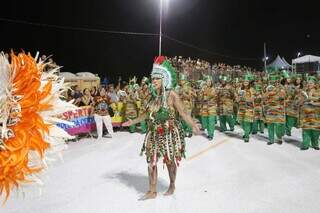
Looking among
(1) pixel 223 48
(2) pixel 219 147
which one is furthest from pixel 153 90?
(1) pixel 223 48

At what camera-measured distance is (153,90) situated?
7.21 meters

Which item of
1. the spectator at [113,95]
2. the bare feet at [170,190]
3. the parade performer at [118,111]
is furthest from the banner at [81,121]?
the bare feet at [170,190]

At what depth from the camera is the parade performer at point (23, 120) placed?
3123mm

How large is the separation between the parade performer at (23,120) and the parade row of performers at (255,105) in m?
8.06

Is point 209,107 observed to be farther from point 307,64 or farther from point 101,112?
point 307,64

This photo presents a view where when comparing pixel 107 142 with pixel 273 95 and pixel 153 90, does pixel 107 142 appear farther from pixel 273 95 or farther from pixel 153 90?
pixel 153 90

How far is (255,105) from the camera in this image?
15.1m

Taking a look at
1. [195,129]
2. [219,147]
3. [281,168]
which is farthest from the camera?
[219,147]

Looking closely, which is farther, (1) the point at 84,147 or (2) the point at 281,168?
(1) the point at 84,147

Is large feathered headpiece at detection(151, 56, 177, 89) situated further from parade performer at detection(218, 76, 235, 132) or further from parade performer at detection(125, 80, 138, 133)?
parade performer at detection(125, 80, 138, 133)

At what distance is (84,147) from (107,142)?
1171 mm

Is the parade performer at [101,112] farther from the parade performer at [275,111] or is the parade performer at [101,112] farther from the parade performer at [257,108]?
the parade performer at [275,111]

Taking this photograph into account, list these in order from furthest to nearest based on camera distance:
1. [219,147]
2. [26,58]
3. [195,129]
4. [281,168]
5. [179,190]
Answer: [219,147], [281,168], [179,190], [195,129], [26,58]

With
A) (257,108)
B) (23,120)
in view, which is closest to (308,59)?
(257,108)
